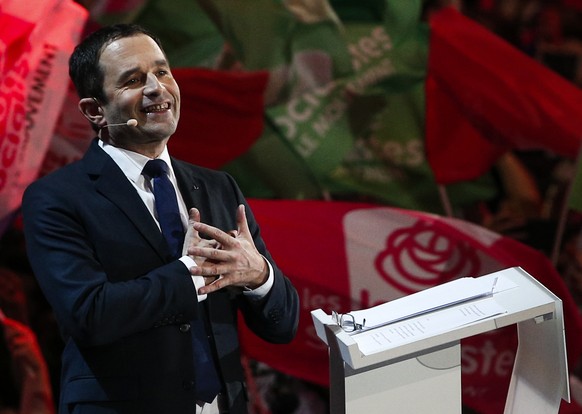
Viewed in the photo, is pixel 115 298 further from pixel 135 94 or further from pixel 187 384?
pixel 135 94

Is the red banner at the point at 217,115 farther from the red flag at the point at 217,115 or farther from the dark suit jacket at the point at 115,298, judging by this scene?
the dark suit jacket at the point at 115,298

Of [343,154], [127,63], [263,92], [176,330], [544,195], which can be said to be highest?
[127,63]

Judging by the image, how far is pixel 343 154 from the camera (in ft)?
11.9

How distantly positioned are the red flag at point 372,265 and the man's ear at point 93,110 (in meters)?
1.87

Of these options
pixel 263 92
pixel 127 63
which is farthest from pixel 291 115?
pixel 127 63

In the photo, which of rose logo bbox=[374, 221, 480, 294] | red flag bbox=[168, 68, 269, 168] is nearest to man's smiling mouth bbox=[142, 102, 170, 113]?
red flag bbox=[168, 68, 269, 168]

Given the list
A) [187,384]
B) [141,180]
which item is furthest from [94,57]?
[187,384]

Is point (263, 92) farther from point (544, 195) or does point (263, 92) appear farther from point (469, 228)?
point (544, 195)

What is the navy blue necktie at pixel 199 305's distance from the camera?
1.45 metres

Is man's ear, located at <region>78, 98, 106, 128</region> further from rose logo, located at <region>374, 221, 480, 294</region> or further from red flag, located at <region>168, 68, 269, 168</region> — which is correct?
rose logo, located at <region>374, 221, 480, 294</region>

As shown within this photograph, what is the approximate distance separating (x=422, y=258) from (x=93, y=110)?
7.05ft

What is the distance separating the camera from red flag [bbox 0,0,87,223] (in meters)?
2.76

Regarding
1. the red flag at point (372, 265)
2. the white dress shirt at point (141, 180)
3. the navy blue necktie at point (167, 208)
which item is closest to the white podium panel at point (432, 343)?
the white dress shirt at point (141, 180)

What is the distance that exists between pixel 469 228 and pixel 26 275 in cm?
174
